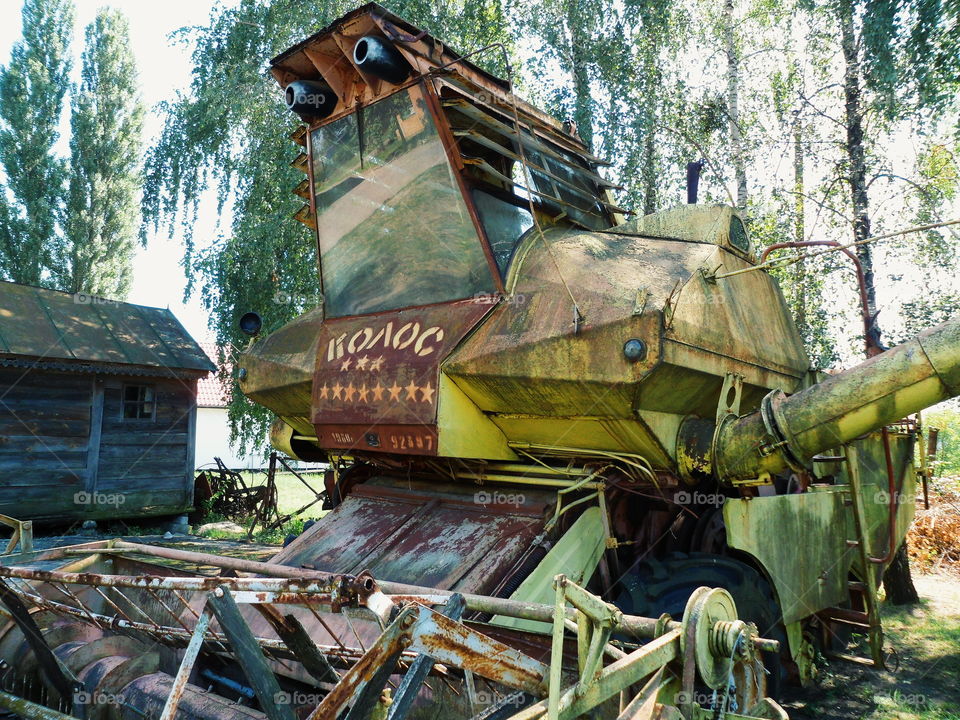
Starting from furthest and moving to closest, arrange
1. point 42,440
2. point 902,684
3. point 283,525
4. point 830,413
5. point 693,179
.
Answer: point 283,525 < point 42,440 < point 902,684 < point 693,179 < point 830,413

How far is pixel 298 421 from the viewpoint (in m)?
5.84

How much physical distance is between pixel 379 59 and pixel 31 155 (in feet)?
86.2

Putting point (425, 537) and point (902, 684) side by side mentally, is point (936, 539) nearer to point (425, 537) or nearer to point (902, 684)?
point (902, 684)

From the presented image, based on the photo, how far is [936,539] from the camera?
399 inches

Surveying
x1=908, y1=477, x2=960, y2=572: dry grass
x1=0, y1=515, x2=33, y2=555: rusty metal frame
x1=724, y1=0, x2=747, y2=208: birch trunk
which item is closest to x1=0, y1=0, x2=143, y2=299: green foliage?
x1=724, y1=0, x2=747, y2=208: birch trunk

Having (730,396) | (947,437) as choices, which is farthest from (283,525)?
(947,437)

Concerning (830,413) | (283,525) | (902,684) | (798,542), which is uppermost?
(830,413)

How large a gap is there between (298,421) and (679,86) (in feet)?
34.8

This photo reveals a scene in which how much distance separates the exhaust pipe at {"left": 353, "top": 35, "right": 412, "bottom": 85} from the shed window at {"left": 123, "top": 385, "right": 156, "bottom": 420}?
10.5 meters

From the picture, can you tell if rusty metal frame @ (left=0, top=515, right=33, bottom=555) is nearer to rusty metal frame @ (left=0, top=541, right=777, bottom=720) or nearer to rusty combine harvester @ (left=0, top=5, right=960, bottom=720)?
rusty combine harvester @ (left=0, top=5, right=960, bottom=720)

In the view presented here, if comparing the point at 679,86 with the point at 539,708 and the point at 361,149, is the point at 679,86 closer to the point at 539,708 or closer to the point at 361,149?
the point at 361,149

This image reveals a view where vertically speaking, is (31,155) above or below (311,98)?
above

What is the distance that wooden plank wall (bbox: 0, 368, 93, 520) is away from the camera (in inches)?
451

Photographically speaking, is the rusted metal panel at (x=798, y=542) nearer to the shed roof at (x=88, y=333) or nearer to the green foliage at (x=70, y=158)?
the shed roof at (x=88, y=333)
